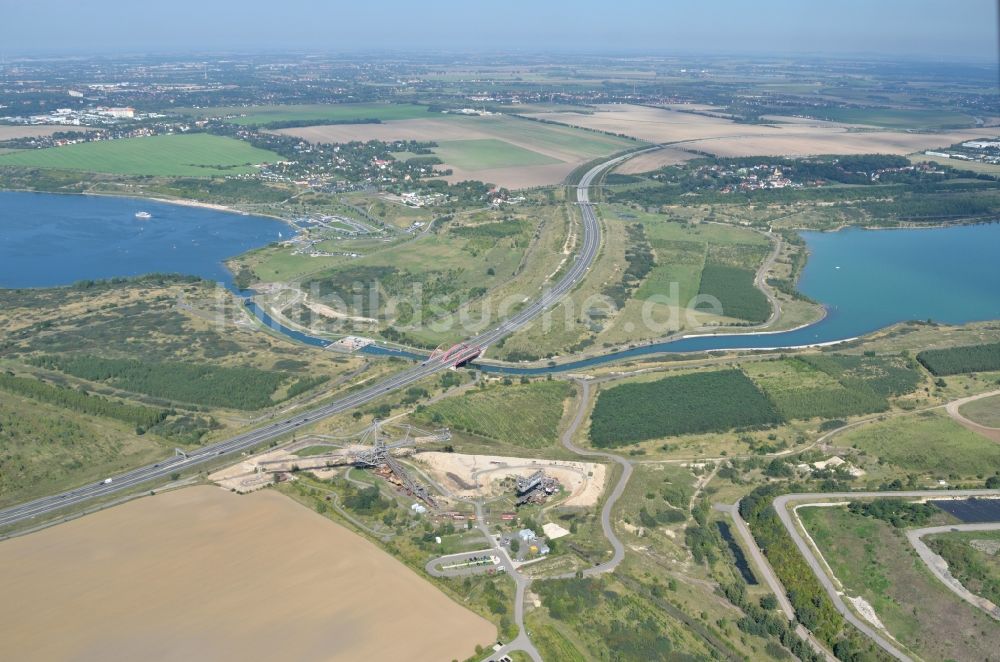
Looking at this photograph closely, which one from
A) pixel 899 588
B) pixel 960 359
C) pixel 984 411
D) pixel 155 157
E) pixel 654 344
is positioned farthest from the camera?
pixel 155 157

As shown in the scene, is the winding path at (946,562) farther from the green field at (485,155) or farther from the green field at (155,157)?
the green field at (155,157)

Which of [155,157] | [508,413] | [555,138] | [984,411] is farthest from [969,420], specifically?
[155,157]

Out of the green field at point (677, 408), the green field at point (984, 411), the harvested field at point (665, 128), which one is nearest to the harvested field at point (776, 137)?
the harvested field at point (665, 128)

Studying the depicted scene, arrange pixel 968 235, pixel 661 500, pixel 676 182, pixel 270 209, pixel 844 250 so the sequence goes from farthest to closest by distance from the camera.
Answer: pixel 676 182
pixel 270 209
pixel 968 235
pixel 844 250
pixel 661 500

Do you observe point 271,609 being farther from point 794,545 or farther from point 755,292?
point 755,292

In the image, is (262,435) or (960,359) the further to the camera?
(960,359)

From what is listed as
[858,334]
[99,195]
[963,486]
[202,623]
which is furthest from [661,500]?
[99,195]

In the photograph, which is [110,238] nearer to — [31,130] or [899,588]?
[31,130]
